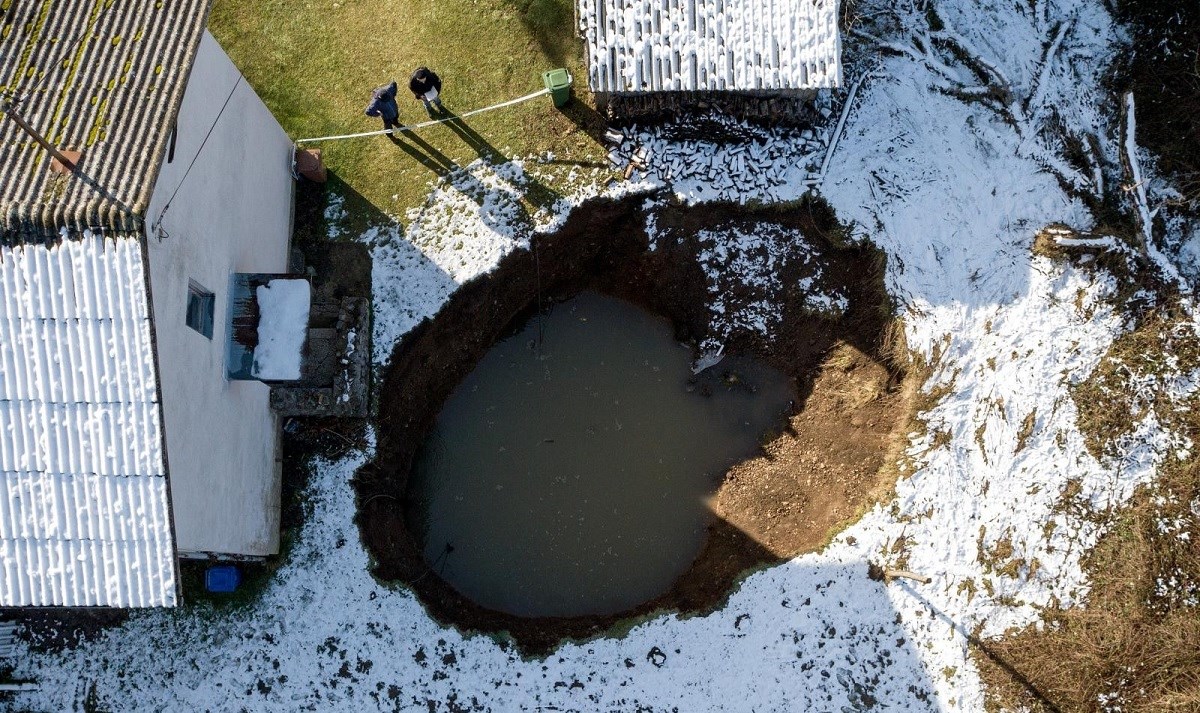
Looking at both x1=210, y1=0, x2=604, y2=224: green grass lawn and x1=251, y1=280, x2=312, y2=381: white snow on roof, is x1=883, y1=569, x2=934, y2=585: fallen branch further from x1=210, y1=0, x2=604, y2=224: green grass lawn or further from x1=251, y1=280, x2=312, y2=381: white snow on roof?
x1=251, y1=280, x2=312, y2=381: white snow on roof

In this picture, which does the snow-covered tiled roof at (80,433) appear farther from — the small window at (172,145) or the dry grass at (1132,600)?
the dry grass at (1132,600)

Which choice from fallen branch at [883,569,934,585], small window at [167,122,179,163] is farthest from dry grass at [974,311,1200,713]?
small window at [167,122,179,163]

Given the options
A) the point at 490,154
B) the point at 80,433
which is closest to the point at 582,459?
the point at 490,154

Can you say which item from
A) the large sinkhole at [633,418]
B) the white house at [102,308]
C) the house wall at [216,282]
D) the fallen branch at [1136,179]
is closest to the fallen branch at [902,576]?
the large sinkhole at [633,418]

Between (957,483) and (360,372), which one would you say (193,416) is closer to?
(360,372)

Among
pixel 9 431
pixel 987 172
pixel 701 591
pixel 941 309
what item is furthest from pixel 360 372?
pixel 987 172
